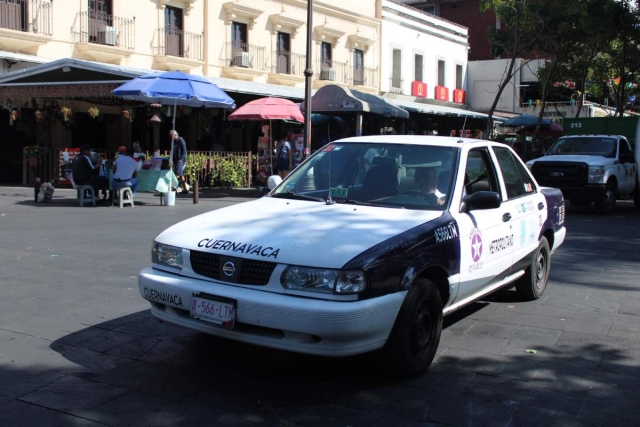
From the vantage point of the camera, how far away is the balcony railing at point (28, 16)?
21.0 m

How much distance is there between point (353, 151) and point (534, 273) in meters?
2.38

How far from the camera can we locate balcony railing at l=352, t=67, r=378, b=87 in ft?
115

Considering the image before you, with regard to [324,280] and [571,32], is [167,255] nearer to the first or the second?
[324,280]

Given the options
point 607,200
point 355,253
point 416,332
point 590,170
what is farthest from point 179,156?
point 355,253

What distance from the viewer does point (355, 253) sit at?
4195 millimetres

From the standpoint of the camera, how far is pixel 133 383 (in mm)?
4523

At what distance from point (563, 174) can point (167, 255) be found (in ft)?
41.3

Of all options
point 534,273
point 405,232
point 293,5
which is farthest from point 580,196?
point 293,5

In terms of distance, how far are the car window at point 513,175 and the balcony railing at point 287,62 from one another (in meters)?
24.0

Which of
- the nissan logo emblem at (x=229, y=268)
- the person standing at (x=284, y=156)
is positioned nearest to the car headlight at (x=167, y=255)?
the nissan logo emblem at (x=229, y=268)

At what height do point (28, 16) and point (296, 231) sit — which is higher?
point (28, 16)

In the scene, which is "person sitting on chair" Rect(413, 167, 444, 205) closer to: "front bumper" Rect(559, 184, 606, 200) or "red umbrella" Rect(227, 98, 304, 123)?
"front bumper" Rect(559, 184, 606, 200)

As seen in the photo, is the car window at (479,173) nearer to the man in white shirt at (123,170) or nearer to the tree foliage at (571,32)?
the man in white shirt at (123,170)

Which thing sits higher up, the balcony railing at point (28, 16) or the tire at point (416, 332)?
the balcony railing at point (28, 16)
